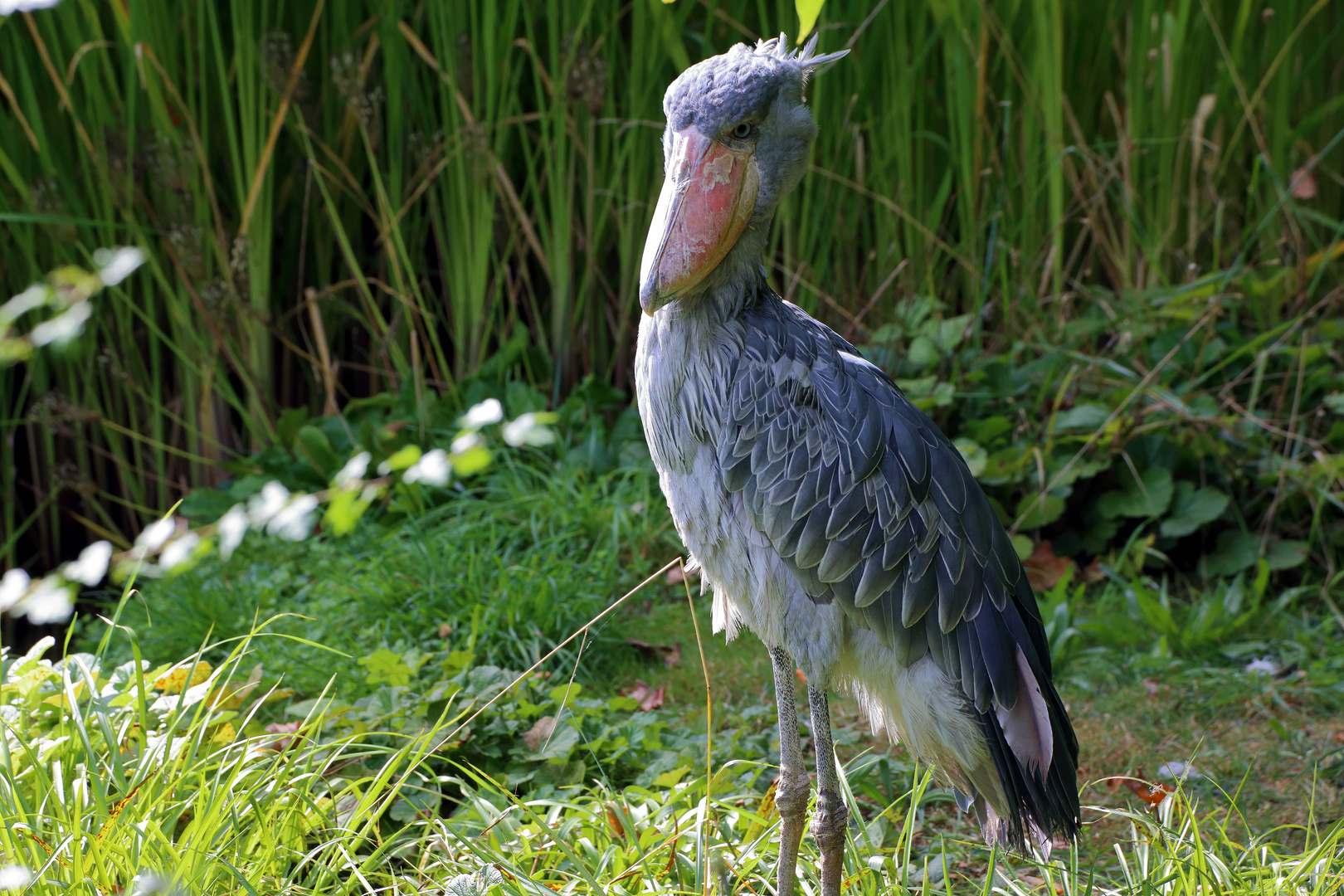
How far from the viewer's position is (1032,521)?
3434mm

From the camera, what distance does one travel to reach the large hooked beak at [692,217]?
169cm

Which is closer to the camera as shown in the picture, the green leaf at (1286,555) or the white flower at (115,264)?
the white flower at (115,264)

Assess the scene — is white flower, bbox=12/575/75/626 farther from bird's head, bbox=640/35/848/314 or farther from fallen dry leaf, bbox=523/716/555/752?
fallen dry leaf, bbox=523/716/555/752

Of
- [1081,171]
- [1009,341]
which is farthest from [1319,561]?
[1081,171]

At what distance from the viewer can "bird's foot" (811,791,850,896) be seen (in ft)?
6.32

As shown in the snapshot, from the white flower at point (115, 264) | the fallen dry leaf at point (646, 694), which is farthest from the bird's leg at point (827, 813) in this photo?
the white flower at point (115, 264)

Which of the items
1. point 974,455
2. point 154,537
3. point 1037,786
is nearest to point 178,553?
point 154,537

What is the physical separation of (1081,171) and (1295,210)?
28.9 inches

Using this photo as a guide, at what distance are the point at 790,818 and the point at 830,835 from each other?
80 mm

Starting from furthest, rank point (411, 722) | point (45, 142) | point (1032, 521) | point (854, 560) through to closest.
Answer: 1. point (45, 142)
2. point (1032, 521)
3. point (411, 722)
4. point (854, 560)

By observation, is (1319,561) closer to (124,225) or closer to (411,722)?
(411,722)

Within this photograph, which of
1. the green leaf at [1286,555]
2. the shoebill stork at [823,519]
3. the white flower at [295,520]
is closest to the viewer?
the white flower at [295,520]

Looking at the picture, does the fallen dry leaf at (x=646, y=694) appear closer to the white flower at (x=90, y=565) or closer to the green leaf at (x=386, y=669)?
the green leaf at (x=386, y=669)

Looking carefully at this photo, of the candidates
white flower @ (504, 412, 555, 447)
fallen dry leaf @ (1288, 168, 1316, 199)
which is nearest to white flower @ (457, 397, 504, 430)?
white flower @ (504, 412, 555, 447)
